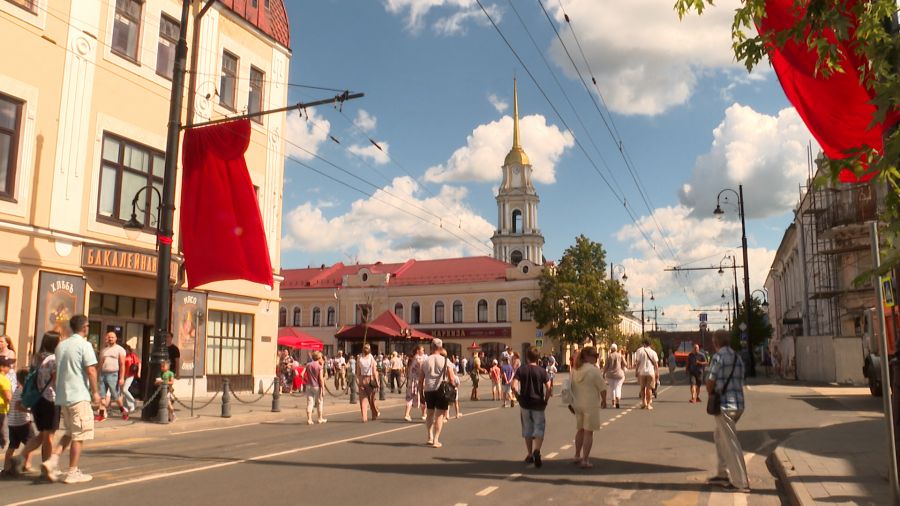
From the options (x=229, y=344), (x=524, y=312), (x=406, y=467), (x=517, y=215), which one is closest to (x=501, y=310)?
(x=524, y=312)

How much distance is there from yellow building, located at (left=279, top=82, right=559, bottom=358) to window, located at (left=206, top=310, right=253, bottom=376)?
35.8m

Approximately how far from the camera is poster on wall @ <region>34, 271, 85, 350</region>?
16750 mm

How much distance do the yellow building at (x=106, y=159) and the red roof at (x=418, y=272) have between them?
44517 millimetres

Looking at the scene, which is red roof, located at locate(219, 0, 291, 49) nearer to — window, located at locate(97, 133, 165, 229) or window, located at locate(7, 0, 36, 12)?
window, located at locate(97, 133, 165, 229)

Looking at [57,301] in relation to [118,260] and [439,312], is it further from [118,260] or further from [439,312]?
[439,312]

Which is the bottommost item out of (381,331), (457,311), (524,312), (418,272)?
(381,331)

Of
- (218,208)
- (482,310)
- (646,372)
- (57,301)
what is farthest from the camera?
(482,310)

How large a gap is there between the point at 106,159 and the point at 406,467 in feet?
45.4

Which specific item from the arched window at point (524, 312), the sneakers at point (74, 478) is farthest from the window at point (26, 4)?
the arched window at point (524, 312)

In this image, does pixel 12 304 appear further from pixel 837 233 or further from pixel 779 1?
pixel 837 233

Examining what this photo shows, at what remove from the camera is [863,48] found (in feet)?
18.5

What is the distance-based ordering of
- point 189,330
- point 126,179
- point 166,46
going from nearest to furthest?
1. point 126,179
2. point 166,46
3. point 189,330

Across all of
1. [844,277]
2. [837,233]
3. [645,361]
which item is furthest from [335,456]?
[844,277]

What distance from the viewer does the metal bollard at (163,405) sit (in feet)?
48.6
